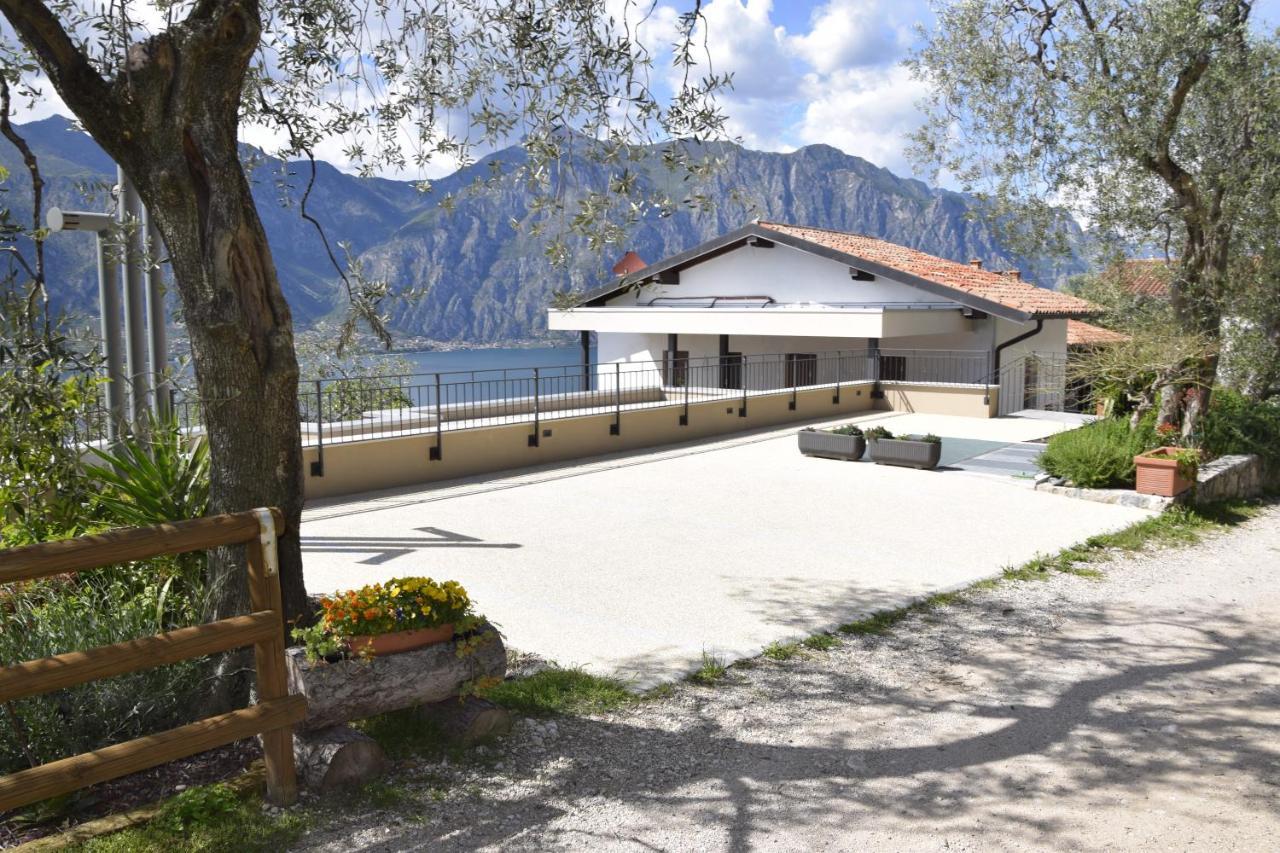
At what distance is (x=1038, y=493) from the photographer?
1256 cm

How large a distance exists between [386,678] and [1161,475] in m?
10.0

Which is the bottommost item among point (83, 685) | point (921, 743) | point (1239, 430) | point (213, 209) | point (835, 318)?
point (921, 743)

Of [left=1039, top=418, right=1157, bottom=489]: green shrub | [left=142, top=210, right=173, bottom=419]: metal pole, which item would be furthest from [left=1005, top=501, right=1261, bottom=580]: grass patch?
[left=142, top=210, right=173, bottom=419]: metal pole

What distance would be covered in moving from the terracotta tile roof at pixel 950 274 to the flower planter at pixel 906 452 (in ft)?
29.6

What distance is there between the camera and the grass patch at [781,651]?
20.5 feet

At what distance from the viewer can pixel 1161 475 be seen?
37.5ft

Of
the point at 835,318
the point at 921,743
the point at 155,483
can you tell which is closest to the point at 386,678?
the point at 155,483

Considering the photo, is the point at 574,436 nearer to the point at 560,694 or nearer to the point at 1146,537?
the point at 1146,537

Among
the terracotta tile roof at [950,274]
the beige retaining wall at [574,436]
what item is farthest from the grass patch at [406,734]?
the terracotta tile roof at [950,274]

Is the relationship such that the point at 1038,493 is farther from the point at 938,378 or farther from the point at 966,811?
the point at 938,378

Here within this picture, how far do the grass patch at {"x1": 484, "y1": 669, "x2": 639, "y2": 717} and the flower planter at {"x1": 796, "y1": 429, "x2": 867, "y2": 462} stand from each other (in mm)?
9841

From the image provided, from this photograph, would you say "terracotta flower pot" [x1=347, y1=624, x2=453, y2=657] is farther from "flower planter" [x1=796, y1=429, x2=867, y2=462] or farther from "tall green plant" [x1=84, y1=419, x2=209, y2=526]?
"flower planter" [x1=796, y1=429, x2=867, y2=462]

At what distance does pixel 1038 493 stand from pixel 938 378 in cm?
1215

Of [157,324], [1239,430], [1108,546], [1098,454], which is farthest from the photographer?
[1239,430]
